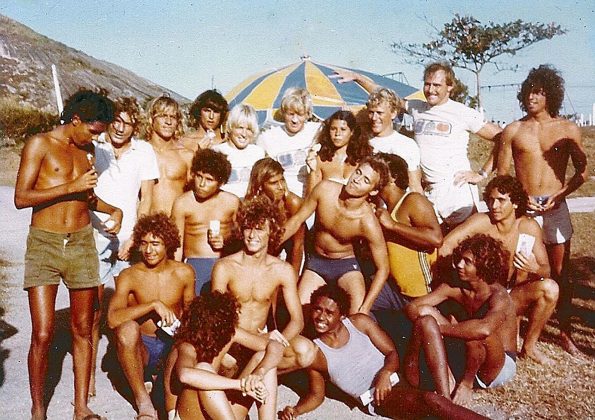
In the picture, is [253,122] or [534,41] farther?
[534,41]

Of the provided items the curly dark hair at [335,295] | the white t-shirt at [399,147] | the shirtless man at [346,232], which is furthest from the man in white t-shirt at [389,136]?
the curly dark hair at [335,295]

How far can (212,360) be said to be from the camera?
362cm

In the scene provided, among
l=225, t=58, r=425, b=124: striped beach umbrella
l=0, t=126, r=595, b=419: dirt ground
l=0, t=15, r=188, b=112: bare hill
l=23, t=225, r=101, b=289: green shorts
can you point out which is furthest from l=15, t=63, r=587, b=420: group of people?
l=0, t=15, r=188, b=112: bare hill

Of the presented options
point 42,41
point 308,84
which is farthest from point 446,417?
A: point 42,41

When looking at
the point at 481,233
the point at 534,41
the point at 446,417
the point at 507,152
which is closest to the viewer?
the point at 446,417

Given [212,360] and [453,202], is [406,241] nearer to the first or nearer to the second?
[453,202]

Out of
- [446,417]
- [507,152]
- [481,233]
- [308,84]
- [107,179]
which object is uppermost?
[308,84]

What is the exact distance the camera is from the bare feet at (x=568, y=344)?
199 inches

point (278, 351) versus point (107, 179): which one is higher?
point (107, 179)

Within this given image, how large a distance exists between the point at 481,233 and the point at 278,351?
202 centimetres

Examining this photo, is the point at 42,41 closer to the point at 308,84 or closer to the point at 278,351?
the point at 308,84

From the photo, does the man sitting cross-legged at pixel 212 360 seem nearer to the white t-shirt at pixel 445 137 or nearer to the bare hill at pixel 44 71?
the white t-shirt at pixel 445 137

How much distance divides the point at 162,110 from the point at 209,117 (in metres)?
0.58

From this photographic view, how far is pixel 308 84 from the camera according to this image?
48.1 feet
